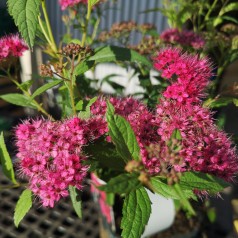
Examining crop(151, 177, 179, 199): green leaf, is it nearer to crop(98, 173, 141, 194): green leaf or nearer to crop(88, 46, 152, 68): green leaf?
crop(98, 173, 141, 194): green leaf

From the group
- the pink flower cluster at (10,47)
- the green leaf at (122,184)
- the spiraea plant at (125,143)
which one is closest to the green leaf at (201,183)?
the spiraea plant at (125,143)

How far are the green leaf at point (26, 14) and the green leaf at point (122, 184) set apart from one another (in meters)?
0.33

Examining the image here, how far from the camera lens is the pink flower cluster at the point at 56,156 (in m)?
0.73

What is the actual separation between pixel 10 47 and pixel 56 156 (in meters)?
0.46

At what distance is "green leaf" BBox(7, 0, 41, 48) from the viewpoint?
0.71m

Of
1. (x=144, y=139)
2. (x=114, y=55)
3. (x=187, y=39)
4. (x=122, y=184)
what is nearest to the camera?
(x=122, y=184)

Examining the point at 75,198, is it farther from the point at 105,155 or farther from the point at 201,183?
the point at 201,183

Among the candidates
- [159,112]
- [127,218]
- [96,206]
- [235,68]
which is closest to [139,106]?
[159,112]

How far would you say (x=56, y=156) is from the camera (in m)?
0.74

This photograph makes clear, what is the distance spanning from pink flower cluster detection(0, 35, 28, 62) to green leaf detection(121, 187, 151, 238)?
59 centimetres

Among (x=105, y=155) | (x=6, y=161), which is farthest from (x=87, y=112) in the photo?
(x=6, y=161)

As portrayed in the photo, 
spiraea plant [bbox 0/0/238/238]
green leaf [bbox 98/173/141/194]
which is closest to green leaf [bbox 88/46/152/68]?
spiraea plant [bbox 0/0/238/238]

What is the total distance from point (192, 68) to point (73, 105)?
0.97 feet

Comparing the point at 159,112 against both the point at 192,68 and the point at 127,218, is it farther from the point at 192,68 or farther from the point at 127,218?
the point at 127,218
